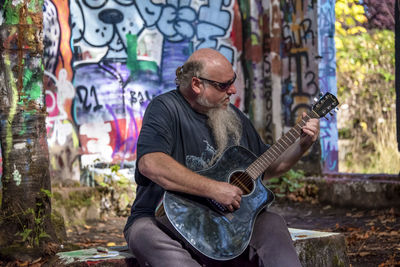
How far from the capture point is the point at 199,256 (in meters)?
3.29

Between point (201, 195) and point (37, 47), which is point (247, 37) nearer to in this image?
point (37, 47)

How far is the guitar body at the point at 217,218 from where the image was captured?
10.7ft

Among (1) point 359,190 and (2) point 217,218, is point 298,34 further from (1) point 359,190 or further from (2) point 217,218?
(2) point 217,218

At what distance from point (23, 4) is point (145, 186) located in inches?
88.4

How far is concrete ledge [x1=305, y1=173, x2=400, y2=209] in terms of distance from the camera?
7.59 meters

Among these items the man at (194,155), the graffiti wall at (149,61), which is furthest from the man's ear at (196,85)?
the graffiti wall at (149,61)

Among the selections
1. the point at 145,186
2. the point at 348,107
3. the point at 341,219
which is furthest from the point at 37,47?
the point at 348,107

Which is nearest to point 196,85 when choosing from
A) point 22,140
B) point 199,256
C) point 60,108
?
point 199,256

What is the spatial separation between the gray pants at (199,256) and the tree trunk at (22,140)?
171 cm

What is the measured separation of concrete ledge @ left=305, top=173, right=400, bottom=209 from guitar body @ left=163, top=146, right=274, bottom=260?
4538 mm

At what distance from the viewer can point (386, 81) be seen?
12.0 metres

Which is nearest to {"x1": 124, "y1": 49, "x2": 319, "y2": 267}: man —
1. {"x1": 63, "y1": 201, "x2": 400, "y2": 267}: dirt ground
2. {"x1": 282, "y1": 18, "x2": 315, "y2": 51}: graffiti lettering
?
{"x1": 63, "y1": 201, "x2": 400, "y2": 267}: dirt ground

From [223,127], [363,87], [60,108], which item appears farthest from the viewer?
[363,87]

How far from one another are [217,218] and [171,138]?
531mm
